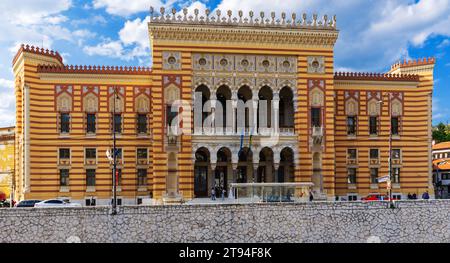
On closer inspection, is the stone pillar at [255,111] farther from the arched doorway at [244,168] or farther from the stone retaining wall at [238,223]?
the stone retaining wall at [238,223]

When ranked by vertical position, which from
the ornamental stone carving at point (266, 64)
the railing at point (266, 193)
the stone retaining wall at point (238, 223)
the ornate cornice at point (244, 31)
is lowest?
the stone retaining wall at point (238, 223)

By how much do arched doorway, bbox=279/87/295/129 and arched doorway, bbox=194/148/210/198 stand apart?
7.38 meters

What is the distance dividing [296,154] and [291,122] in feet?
12.7

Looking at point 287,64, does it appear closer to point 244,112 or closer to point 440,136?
point 244,112

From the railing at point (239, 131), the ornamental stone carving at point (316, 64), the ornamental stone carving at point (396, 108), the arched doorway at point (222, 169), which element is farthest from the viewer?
the ornamental stone carving at point (396, 108)

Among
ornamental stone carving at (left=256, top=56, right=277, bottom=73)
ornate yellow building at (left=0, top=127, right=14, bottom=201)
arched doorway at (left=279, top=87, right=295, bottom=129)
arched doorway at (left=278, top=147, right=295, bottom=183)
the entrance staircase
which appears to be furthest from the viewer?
ornate yellow building at (left=0, top=127, right=14, bottom=201)

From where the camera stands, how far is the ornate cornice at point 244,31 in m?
41.8

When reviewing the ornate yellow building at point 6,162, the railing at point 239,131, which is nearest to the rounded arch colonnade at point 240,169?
the railing at point 239,131

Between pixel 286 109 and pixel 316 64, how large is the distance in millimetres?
4962

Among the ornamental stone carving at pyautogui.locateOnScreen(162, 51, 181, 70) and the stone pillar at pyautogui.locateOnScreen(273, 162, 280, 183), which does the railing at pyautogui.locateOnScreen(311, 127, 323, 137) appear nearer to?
the stone pillar at pyautogui.locateOnScreen(273, 162, 280, 183)

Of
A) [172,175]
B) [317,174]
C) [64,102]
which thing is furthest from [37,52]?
[317,174]

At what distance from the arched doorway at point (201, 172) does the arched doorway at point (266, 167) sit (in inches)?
189

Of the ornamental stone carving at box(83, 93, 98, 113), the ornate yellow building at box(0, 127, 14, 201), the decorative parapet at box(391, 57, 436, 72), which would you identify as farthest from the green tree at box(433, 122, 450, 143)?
the ornate yellow building at box(0, 127, 14, 201)

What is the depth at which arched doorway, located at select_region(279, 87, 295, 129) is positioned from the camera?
45.5 metres
